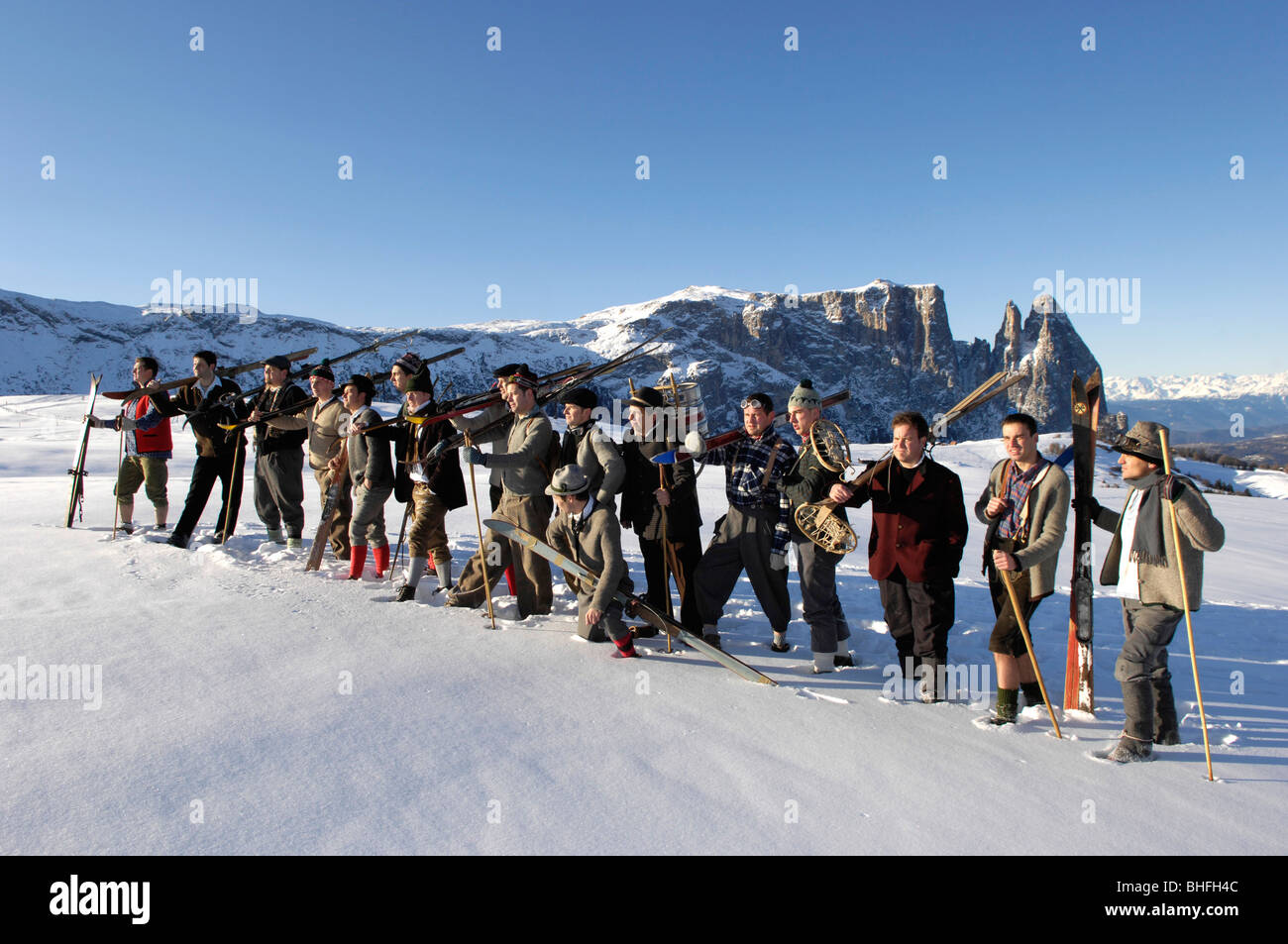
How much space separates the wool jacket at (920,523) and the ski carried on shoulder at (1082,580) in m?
0.73

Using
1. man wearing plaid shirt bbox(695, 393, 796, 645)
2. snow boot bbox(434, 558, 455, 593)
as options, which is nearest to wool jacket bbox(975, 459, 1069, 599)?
man wearing plaid shirt bbox(695, 393, 796, 645)

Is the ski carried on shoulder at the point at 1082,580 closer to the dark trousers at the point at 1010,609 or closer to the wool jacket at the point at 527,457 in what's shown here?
the dark trousers at the point at 1010,609

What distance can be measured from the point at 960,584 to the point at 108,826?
766 centimetres

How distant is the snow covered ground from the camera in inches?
108

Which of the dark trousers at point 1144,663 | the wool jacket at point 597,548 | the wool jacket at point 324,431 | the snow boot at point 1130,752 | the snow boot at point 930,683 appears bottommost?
the snow boot at point 1130,752

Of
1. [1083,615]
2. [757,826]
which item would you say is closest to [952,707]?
[1083,615]

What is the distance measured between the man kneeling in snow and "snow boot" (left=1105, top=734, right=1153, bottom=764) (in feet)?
9.65

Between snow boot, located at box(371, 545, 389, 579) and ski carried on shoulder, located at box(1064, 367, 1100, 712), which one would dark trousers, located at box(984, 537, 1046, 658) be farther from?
snow boot, located at box(371, 545, 389, 579)

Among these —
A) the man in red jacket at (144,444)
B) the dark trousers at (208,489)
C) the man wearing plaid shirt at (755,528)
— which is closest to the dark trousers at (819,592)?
the man wearing plaid shirt at (755,528)

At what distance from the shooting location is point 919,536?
169 inches

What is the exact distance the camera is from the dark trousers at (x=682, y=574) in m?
5.32

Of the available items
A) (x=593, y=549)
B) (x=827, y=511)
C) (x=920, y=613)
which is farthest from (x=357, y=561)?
(x=920, y=613)

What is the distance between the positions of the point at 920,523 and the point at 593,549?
231cm

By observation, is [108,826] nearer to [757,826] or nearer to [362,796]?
[362,796]
